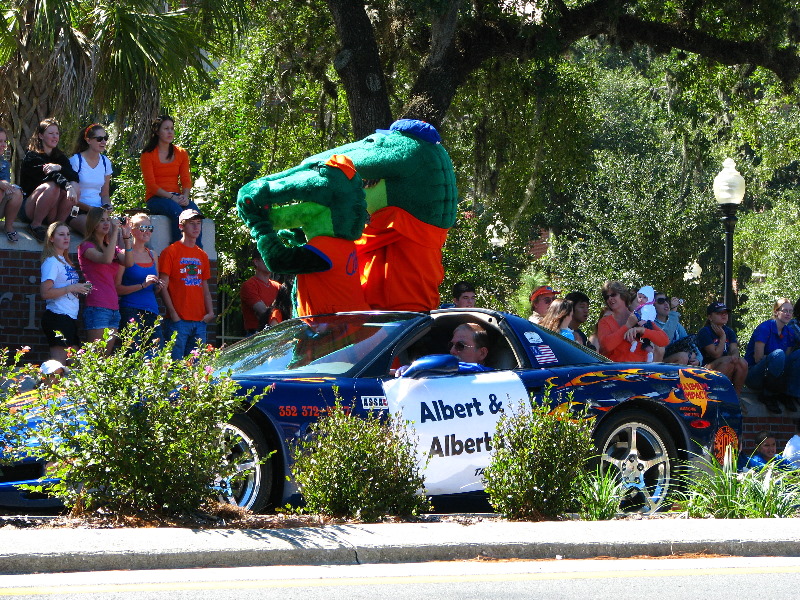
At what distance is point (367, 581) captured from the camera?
220 inches

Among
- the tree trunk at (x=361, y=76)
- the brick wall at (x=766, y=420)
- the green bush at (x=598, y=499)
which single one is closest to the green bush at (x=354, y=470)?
the green bush at (x=598, y=499)

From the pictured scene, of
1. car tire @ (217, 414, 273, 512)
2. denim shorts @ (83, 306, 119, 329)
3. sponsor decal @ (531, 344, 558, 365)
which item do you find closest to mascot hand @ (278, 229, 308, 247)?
denim shorts @ (83, 306, 119, 329)

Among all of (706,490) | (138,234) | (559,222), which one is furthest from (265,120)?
(559,222)

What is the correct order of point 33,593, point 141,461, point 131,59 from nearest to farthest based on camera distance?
point 33,593 < point 141,461 < point 131,59

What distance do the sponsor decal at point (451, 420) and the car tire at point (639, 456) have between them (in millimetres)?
805

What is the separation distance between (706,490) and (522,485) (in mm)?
1360

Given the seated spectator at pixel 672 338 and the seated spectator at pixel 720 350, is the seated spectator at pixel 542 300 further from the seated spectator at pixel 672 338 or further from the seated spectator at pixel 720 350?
the seated spectator at pixel 720 350

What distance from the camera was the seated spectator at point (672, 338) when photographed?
12.6 metres

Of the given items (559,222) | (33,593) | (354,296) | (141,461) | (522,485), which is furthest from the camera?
(559,222)

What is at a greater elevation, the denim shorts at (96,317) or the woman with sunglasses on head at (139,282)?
the woman with sunglasses on head at (139,282)

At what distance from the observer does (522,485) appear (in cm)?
720

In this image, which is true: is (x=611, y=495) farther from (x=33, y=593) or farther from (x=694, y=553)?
(x=33, y=593)

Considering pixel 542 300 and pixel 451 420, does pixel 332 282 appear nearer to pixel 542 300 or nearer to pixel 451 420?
pixel 451 420

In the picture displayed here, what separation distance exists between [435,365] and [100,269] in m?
4.42
